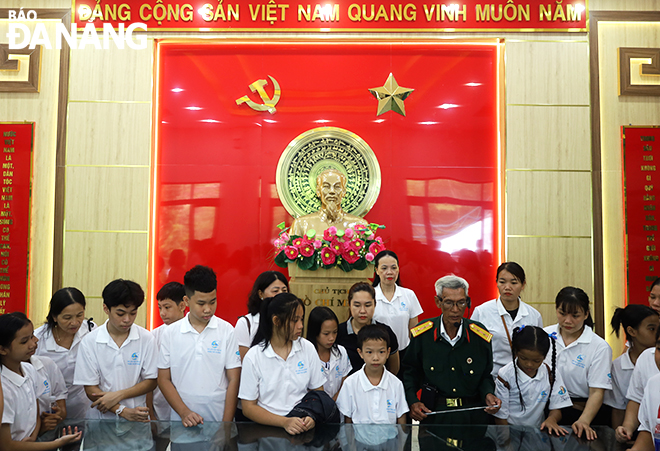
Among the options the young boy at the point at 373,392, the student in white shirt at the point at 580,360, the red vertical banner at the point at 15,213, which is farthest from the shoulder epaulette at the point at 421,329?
the red vertical banner at the point at 15,213

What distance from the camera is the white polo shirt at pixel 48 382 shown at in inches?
101

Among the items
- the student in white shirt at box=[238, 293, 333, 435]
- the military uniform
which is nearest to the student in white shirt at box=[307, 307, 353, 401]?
the student in white shirt at box=[238, 293, 333, 435]

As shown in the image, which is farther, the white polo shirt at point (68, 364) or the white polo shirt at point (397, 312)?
the white polo shirt at point (397, 312)

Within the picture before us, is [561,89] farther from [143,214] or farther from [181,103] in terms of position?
[143,214]

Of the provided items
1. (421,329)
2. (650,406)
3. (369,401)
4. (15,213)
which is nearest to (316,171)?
(421,329)

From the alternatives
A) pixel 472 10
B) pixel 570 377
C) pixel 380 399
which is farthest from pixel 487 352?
pixel 472 10

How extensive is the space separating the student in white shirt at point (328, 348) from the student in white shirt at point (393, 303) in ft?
2.36

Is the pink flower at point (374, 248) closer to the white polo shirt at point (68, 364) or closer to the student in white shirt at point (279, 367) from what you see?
the student in white shirt at point (279, 367)

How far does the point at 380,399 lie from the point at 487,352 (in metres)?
0.65

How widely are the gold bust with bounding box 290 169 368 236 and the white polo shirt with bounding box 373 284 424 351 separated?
1.14 meters

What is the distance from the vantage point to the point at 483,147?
543cm

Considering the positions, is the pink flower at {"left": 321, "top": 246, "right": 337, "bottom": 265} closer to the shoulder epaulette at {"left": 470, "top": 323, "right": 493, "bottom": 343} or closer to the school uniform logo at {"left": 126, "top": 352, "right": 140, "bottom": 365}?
the shoulder epaulette at {"left": 470, "top": 323, "right": 493, "bottom": 343}

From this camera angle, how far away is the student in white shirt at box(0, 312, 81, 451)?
7.37 feet

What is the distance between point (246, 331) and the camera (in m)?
3.19
